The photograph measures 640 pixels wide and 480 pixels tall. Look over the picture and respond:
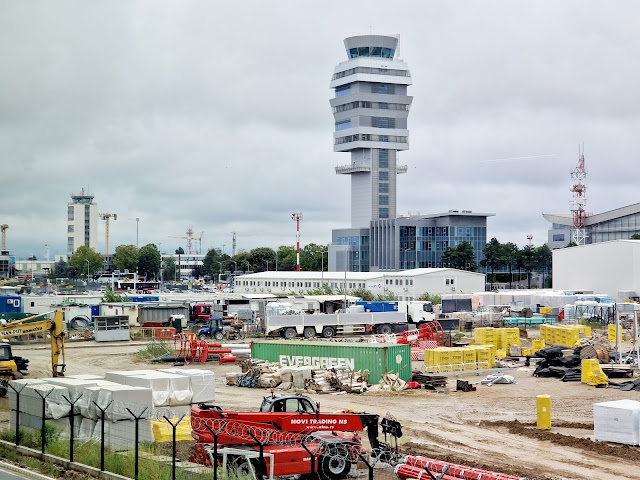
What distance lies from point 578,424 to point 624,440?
357 cm

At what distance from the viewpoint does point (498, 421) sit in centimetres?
2753

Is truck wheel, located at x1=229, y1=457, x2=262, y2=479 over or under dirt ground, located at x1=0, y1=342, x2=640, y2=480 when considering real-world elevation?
over

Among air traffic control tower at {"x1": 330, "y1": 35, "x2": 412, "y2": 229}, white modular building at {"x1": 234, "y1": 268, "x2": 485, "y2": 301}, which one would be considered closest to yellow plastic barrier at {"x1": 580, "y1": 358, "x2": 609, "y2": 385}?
white modular building at {"x1": 234, "y1": 268, "x2": 485, "y2": 301}

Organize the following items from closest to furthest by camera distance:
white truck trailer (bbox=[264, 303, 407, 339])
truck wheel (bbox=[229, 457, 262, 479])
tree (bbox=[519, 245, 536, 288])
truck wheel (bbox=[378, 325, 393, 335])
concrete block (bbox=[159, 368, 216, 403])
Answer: truck wheel (bbox=[229, 457, 262, 479]) < concrete block (bbox=[159, 368, 216, 403]) < white truck trailer (bbox=[264, 303, 407, 339]) < truck wheel (bbox=[378, 325, 393, 335]) < tree (bbox=[519, 245, 536, 288])

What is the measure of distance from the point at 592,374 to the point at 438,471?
1964cm

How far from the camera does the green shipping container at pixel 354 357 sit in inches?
1383

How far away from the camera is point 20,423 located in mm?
22594

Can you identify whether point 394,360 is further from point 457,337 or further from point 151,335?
point 151,335

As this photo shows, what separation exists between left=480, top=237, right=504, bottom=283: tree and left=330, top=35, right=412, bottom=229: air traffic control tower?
84.9 ft

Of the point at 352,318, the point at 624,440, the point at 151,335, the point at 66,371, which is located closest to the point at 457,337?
the point at 352,318

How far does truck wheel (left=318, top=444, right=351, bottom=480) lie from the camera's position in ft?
59.9

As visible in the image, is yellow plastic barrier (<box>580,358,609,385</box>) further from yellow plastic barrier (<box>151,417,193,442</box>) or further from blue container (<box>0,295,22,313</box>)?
blue container (<box>0,295,22,313</box>)

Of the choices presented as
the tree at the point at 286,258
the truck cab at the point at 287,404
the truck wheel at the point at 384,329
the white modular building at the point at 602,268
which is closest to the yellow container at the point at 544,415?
the truck cab at the point at 287,404

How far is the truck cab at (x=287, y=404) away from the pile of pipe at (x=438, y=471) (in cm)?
274
